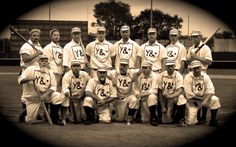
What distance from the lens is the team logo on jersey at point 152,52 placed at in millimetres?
5516

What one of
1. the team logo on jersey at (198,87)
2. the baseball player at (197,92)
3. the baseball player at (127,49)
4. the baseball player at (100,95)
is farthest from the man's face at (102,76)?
the team logo on jersey at (198,87)

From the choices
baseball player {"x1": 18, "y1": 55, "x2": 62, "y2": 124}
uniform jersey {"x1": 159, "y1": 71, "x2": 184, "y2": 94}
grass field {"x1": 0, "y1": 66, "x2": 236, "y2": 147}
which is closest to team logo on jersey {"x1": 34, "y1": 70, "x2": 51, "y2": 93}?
baseball player {"x1": 18, "y1": 55, "x2": 62, "y2": 124}

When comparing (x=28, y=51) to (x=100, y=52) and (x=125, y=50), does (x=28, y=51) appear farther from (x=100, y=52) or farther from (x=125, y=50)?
(x=125, y=50)

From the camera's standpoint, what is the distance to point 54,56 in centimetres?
553

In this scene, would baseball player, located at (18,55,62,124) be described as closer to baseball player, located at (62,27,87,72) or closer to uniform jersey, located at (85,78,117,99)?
baseball player, located at (62,27,87,72)

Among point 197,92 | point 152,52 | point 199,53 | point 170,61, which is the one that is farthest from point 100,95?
point 199,53

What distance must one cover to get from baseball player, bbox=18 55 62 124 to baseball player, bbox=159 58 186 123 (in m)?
1.40

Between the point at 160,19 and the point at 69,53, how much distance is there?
1269 cm

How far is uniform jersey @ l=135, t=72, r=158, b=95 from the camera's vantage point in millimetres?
5359

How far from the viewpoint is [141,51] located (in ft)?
18.2

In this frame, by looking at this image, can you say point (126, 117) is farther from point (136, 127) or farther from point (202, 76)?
point (202, 76)

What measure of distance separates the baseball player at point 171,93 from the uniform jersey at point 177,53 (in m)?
0.12

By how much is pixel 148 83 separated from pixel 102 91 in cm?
64

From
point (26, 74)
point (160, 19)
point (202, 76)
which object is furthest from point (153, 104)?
point (160, 19)
